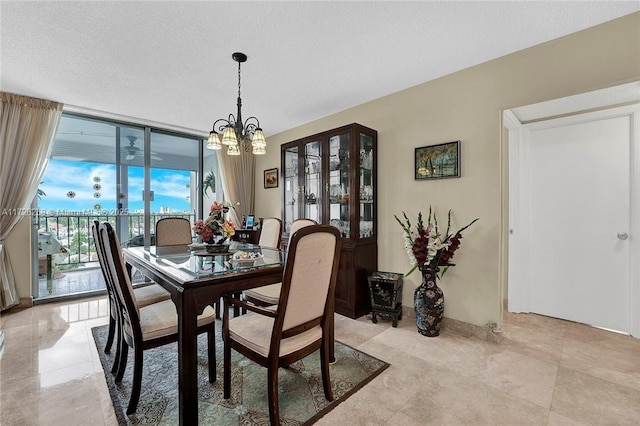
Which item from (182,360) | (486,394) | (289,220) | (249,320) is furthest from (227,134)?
(486,394)

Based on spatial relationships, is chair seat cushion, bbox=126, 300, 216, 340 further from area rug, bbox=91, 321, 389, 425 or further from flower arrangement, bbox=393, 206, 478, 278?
flower arrangement, bbox=393, 206, 478, 278

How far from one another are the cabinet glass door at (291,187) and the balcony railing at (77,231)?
2094 millimetres

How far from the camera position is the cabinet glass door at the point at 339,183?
125 inches

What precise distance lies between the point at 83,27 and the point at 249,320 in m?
2.41

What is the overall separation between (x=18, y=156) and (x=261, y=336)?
152 inches

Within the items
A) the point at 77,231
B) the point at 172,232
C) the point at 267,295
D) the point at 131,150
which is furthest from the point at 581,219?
the point at 77,231

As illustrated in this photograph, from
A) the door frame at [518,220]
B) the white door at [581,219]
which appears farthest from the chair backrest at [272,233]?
the white door at [581,219]

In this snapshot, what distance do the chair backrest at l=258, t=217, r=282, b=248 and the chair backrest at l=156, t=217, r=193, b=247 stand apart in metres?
0.95

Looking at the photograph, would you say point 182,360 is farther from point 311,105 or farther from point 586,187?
point 586,187

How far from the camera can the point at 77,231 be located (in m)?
4.02

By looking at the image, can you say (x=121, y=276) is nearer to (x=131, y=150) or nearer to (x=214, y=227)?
(x=214, y=227)

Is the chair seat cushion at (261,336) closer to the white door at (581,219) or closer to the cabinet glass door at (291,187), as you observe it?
the cabinet glass door at (291,187)

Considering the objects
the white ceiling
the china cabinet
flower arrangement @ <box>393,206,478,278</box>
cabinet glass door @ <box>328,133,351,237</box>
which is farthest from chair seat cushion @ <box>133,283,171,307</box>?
flower arrangement @ <box>393,206,478,278</box>

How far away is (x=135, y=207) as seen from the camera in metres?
4.16
